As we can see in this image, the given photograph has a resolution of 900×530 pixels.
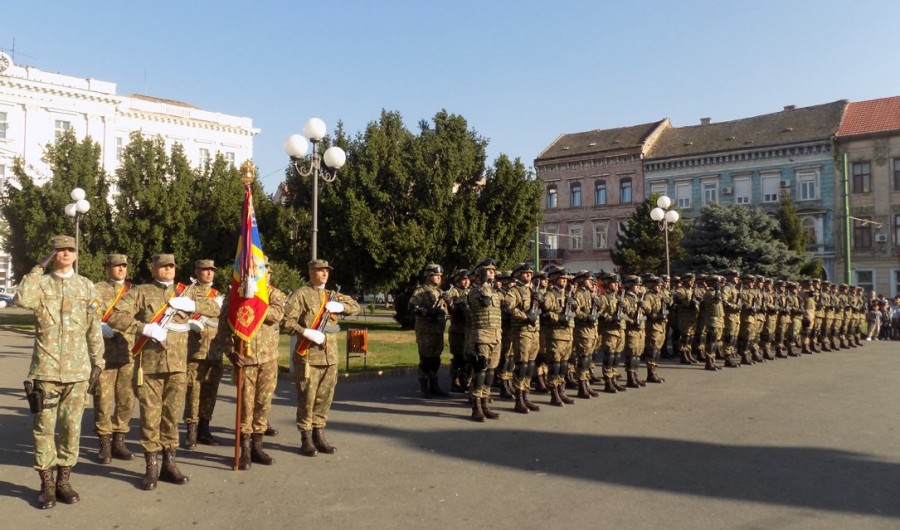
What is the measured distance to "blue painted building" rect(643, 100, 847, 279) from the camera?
4144 centimetres

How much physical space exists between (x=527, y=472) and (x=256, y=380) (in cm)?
278

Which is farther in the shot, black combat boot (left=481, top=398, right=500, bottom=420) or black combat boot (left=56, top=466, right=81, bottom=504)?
black combat boot (left=481, top=398, right=500, bottom=420)

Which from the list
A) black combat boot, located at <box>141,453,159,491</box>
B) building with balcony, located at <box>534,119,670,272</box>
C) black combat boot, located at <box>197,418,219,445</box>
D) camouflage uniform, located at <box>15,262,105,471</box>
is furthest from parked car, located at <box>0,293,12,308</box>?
camouflage uniform, located at <box>15,262,105,471</box>

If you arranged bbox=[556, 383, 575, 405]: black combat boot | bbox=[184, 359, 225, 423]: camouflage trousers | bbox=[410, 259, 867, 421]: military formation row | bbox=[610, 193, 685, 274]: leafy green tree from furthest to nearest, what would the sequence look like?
bbox=[610, 193, 685, 274]: leafy green tree
bbox=[556, 383, 575, 405]: black combat boot
bbox=[410, 259, 867, 421]: military formation row
bbox=[184, 359, 225, 423]: camouflage trousers

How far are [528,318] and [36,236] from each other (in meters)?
23.3

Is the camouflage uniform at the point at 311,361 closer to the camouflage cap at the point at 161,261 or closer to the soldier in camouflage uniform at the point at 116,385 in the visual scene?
the camouflage cap at the point at 161,261

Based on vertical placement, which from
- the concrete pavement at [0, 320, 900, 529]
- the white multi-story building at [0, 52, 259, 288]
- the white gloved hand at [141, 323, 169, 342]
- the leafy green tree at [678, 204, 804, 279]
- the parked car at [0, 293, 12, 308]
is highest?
the white multi-story building at [0, 52, 259, 288]

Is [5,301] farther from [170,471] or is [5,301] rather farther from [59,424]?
[59,424]

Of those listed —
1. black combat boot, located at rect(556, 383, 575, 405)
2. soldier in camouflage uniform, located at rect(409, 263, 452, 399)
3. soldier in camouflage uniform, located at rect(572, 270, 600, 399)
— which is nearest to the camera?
black combat boot, located at rect(556, 383, 575, 405)

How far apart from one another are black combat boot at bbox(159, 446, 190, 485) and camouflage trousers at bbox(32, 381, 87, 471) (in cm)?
81

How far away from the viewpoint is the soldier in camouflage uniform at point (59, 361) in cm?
546

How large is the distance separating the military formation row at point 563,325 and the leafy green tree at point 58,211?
18995 millimetres

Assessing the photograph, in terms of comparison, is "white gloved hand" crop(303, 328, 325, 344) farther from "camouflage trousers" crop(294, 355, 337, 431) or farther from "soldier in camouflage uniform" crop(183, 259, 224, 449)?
"soldier in camouflage uniform" crop(183, 259, 224, 449)

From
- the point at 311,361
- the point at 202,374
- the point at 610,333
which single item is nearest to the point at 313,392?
the point at 311,361
